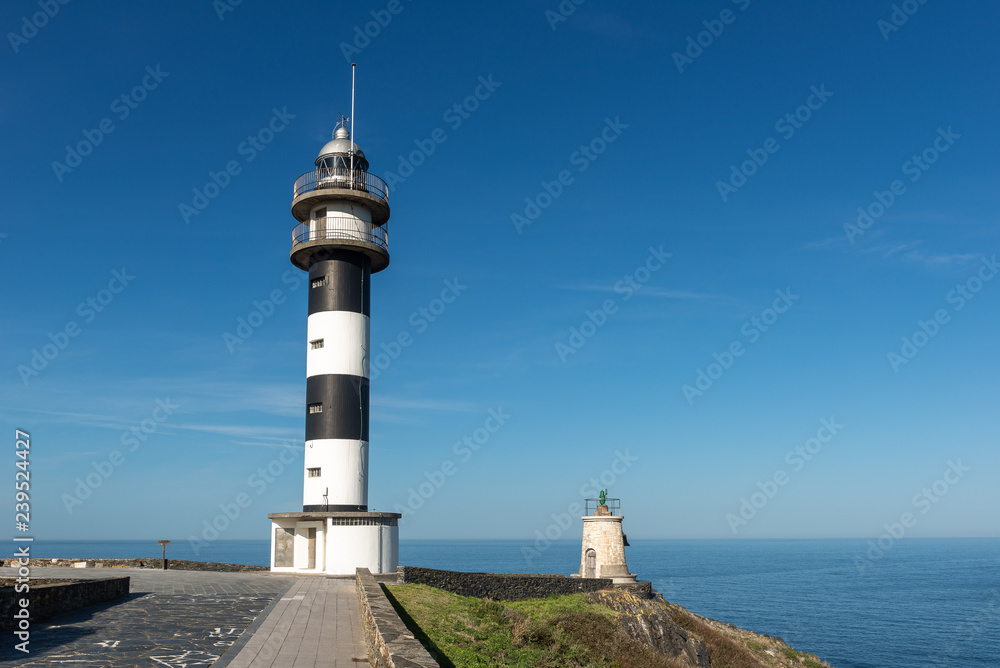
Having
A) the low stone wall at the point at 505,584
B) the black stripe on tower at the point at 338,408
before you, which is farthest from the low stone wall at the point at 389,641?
the black stripe on tower at the point at 338,408

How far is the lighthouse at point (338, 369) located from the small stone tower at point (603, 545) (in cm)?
1168

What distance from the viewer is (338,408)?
26.1 meters

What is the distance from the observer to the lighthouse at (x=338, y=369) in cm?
2512

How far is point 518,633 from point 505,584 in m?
10.6

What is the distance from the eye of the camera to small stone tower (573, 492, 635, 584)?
3397 cm

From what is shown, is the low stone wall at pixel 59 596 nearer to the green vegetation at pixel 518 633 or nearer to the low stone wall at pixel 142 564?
the green vegetation at pixel 518 633

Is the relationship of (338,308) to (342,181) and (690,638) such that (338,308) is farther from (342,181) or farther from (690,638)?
(690,638)

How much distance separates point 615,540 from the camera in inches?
1352

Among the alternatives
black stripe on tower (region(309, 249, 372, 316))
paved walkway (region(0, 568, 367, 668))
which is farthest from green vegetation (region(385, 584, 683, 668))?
black stripe on tower (region(309, 249, 372, 316))

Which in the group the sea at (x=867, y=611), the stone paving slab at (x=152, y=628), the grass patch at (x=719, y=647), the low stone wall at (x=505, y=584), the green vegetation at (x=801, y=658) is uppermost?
the stone paving slab at (x=152, y=628)

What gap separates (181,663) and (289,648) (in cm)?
148

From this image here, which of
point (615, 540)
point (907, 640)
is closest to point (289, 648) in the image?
point (615, 540)

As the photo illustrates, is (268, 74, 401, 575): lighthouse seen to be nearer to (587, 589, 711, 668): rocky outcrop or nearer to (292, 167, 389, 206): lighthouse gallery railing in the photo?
(292, 167, 389, 206): lighthouse gallery railing

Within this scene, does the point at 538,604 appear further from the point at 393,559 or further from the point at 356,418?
the point at 356,418
